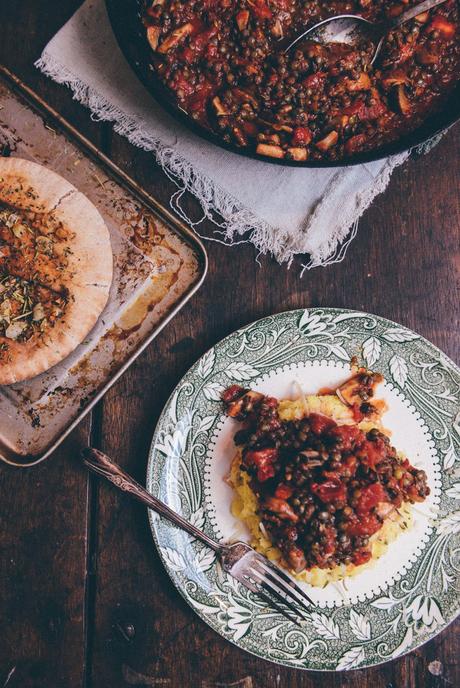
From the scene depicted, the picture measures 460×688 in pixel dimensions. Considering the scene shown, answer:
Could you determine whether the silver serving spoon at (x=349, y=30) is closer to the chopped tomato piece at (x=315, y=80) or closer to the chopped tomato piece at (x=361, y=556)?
the chopped tomato piece at (x=315, y=80)

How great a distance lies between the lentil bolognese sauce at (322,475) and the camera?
2.83 m

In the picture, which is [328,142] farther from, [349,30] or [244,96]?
[349,30]

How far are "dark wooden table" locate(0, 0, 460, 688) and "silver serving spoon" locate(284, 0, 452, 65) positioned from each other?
678mm

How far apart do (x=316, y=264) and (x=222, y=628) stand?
194 cm

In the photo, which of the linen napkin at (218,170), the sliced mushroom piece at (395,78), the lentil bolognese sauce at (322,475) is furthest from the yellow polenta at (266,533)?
the sliced mushroom piece at (395,78)

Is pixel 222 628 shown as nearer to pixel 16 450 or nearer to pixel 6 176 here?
pixel 16 450

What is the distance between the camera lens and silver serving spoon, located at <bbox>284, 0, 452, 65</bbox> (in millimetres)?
2939

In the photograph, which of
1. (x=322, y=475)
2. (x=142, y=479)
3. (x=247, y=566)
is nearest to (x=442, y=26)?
(x=322, y=475)

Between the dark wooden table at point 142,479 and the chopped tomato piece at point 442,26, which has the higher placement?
the chopped tomato piece at point 442,26

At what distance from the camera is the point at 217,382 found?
3.09 metres

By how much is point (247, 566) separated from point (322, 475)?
2.05 ft

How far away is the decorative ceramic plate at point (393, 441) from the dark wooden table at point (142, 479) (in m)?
0.18

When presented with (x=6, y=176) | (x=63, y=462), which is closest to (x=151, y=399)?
(x=63, y=462)

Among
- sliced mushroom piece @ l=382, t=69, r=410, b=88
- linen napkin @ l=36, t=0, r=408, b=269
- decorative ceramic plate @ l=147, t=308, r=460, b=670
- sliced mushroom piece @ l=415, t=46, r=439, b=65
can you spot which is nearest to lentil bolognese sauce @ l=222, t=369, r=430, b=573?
decorative ceramic plate @ l=147, t=308, r=460, b=670
